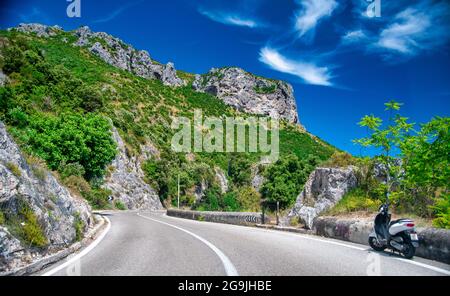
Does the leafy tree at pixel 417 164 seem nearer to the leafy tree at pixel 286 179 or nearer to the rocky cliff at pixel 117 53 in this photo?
the leafy tree at pixel 286 179

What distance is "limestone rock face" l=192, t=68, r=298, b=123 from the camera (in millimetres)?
147000

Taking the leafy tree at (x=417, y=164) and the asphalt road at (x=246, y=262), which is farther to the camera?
the leafy tree at (x=417, y=164)

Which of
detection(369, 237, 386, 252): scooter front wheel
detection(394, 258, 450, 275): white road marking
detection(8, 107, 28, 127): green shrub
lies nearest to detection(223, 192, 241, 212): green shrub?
detection(8, 107, 28, 127): green shrub

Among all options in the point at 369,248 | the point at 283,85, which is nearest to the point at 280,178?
the point at 369,248

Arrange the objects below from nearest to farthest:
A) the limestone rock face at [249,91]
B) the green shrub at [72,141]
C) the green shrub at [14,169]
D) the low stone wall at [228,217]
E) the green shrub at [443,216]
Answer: the green shrub at [14,169] < the green shrub at [443,216] < the low stone wall at [228,217] < the green shrub at [72,141] < the limestone rock face at [249,91]

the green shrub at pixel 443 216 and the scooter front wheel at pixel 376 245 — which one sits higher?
the green shrub at pixel 443 216

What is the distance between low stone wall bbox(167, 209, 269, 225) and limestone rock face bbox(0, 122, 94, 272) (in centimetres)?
1312

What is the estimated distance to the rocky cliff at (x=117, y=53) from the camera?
102 m

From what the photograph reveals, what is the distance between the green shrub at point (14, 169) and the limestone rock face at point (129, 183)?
146 ft

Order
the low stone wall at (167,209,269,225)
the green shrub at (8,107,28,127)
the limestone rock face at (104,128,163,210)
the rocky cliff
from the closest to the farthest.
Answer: the low stone wall at (167,209,269,225) → the green shrub at (8,107,28,127) → the limestone rock face at (104,128,163,210) → the rocky cliff

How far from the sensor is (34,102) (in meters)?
37.5

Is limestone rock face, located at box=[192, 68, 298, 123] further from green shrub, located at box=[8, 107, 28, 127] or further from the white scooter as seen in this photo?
the white scooter

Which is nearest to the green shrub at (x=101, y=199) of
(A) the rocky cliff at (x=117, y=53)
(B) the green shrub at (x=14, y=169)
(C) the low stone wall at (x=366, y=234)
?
(B) the green shrub at (x=14, y=169)
